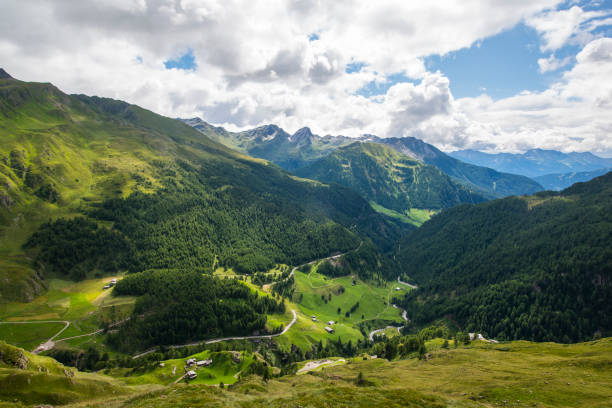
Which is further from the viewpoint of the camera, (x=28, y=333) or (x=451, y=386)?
(x=28, y=333)

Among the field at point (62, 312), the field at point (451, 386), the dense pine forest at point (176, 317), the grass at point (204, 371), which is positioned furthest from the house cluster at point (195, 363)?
the field at point (62, 312)

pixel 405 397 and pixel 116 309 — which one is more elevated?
pixel 405 397

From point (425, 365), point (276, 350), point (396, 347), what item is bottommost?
point (276, 350)

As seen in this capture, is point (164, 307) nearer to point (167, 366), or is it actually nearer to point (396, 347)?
point (167, 366)

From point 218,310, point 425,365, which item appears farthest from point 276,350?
point 425,365

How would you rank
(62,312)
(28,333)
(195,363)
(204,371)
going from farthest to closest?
(62,312) → (28,333) → (195,363) → (204,371)

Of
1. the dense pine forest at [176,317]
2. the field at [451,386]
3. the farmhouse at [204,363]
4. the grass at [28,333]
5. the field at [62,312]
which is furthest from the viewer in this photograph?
the dense pine forest at [176,317]

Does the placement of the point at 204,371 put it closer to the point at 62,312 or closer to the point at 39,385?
the point at 39,385

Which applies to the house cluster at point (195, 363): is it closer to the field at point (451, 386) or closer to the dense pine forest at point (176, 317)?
the field at point (451, 386)

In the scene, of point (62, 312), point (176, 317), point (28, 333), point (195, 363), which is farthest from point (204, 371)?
point (62, 312)
